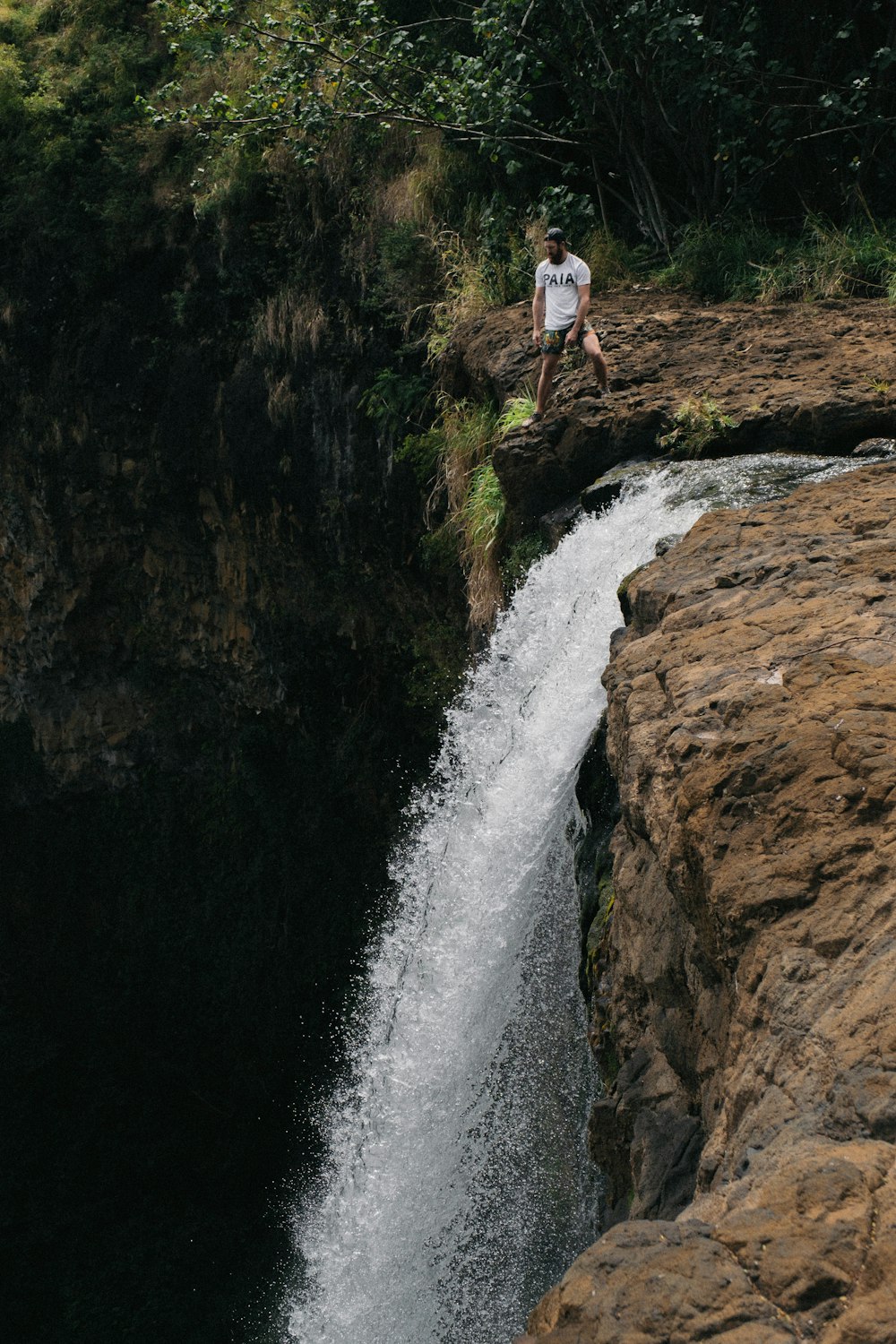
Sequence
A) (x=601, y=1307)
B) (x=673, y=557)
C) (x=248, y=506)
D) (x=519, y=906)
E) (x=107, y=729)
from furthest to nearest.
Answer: (x=107, y=729) → (x=248, y=506) → (x=519, y=906) → (x=673, y=557) → (x=601, y=1307)

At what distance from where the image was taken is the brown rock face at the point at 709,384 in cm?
615

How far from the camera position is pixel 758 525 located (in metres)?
4.32

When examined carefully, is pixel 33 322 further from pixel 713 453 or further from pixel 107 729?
pixel 713 453

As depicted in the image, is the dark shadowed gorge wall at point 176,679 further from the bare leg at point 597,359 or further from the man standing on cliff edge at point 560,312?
the bare leg at point 597,359

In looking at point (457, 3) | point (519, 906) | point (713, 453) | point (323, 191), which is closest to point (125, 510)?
point (323, 191)

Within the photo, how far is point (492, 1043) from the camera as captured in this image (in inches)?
193

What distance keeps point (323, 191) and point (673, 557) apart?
27.1ft

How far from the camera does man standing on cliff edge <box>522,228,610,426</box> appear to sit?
6.97 meters

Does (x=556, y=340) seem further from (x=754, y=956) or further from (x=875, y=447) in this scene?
(x=754, y=956)

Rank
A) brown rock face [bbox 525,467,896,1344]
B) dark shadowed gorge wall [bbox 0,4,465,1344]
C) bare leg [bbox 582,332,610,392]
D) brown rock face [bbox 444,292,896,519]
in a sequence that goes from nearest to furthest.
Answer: brown rock face [bbox 525,467,896,1344] < brown rock face [bbox 444,292,896,519] < bare leg [bbox 582,332,610,392] < dark shadowed gorge wall [bbox 0,4,465,1344]

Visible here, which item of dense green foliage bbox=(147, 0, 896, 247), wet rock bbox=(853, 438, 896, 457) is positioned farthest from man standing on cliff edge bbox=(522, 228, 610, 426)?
dense green foliage bbox=(147, 0, 896, 247)

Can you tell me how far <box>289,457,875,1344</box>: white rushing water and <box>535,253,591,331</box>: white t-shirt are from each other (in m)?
1.78

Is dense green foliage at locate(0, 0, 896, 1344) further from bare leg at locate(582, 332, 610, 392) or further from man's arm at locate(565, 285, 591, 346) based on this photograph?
man's arm at locate(565, 285, 591, 346)

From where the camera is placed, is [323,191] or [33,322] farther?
[33,322]
